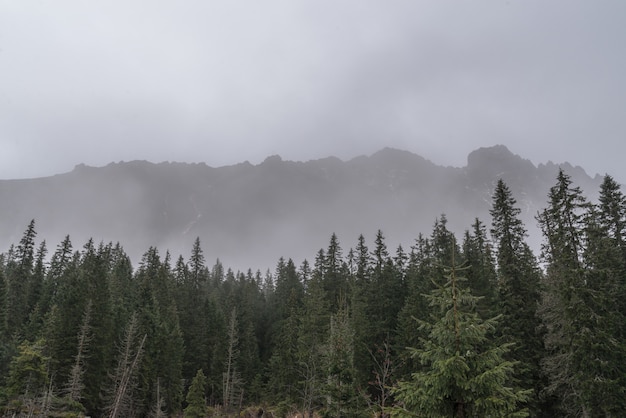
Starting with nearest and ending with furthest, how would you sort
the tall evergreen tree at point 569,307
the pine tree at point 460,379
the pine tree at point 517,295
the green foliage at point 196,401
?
the pine tree at point 460,379 → the tall evergreen tree at point 569,307 → the pine tree at point 517,295 → the green foliage at point 196,401

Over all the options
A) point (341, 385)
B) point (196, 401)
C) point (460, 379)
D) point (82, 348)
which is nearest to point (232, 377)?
point (196, 401)

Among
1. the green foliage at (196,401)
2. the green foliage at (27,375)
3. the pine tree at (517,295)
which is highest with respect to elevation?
the pine tree at (517,295)

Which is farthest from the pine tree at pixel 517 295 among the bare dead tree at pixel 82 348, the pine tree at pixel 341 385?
the bare dead tree at pixel 82 348

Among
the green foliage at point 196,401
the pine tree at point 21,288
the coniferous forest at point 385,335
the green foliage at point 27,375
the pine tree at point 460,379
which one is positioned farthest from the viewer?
the pine tree at point 21,288

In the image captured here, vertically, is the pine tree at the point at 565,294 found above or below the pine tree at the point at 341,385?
above

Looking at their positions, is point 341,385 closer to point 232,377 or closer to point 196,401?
point 196,401

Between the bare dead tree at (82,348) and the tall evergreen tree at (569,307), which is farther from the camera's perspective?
the bare dead tree at (82,348)

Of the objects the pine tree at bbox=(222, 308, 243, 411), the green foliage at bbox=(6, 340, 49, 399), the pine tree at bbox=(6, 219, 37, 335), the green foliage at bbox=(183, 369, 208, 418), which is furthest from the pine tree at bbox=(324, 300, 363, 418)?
the pine tree at bbox=(6, 219, 37, 335)

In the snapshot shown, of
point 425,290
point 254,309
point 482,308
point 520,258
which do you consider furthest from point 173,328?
point 520,258

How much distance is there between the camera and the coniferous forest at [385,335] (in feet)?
28.8

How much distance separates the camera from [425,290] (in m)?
37.2

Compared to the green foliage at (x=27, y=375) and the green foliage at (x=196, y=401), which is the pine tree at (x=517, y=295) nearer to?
the green foliage at (x=196, y=401)

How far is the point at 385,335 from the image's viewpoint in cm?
4256

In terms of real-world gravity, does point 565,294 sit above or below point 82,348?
above
